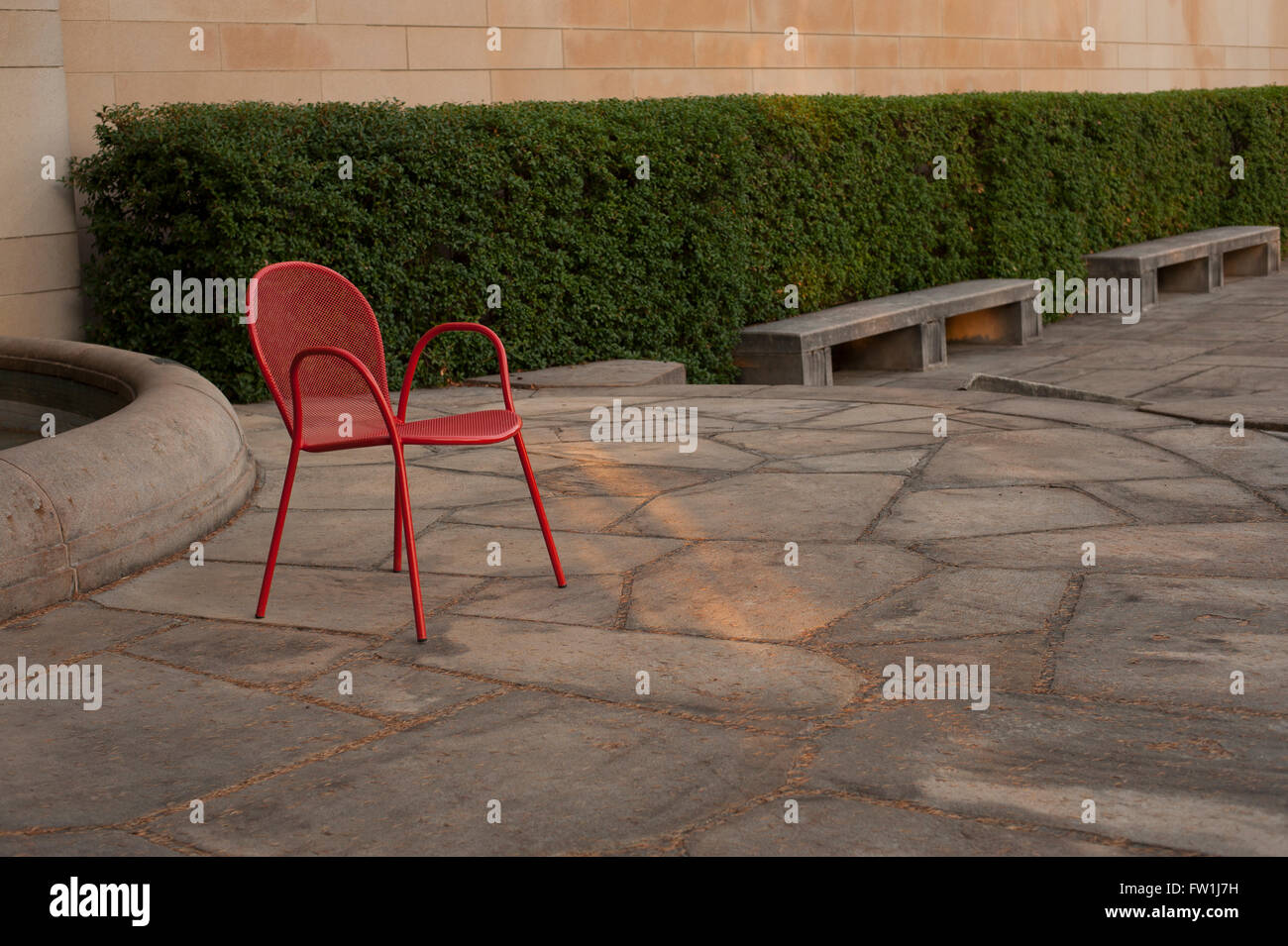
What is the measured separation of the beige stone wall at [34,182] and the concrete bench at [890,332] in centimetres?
397

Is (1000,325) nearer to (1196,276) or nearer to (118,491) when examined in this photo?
(1196,276)

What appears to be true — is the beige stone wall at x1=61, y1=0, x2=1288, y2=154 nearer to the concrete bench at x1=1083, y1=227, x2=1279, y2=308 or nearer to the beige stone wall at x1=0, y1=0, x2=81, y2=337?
the beige stone wall at x1=0, y1=0, x2=81, y2=337

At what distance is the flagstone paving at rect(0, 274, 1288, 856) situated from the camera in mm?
2535

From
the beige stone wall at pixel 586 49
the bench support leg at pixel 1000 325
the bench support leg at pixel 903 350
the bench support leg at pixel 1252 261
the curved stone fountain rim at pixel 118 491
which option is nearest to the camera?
the curved stone fountain rim at pixel 118 491

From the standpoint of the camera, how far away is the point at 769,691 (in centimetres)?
315

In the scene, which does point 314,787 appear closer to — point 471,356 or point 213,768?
point 213,768

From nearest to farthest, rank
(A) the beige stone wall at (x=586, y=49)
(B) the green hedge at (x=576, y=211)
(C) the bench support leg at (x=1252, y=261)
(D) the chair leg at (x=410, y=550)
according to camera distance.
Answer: (D) the chair leg at (x=410, y=550)
(B) the green hedge at (x=576, y=211)
(A) the beige stone wall at (x=586, y=49)
(C) the bench support leg at (x=1252, y=261)

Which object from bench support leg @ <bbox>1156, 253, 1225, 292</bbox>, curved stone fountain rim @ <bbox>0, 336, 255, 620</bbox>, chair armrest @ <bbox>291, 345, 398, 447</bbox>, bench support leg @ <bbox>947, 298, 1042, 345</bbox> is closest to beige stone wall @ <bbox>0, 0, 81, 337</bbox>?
curved stone fountain rim @ <bbox>0, 336, 255, 620</bbox>

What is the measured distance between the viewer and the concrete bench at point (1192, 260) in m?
12.8

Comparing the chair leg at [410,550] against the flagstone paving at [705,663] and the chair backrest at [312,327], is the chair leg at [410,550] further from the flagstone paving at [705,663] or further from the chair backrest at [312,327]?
the chair backrest at [312,327]

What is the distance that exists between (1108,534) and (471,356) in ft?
13.9

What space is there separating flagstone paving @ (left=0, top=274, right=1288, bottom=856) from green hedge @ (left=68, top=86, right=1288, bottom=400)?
1683 mm

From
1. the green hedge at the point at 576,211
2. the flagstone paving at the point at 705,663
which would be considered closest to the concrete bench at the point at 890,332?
the green hedge at the point at 576,211

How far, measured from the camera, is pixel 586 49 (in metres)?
9.86
